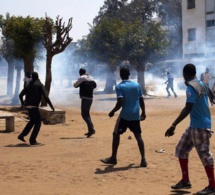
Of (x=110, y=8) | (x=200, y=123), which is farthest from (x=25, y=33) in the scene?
(x=110, y=8)

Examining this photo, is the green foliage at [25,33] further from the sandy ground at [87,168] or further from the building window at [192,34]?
the building window at [192,34]

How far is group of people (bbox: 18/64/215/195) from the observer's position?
5652mm

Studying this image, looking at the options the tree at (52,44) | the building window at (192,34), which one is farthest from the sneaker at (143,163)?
the building window at (192,34)

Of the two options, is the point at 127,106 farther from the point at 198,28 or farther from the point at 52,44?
the point at 198,28

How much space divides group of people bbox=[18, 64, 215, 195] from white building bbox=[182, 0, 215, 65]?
3061cm

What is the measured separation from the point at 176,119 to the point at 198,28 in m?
36.9

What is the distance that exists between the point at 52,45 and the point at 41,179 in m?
11.0

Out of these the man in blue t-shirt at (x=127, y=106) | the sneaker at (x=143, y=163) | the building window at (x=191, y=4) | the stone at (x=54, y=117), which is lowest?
the sneaker at (x=143, y=163)

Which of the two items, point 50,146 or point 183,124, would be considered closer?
point 50,146

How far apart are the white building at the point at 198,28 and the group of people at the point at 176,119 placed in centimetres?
3061

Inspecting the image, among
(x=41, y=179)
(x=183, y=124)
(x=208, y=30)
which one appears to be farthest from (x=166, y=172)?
(x=208, y=30)

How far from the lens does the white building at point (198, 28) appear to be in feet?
132

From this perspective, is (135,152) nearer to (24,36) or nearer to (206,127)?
(206,127)

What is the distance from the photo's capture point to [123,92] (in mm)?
7215
